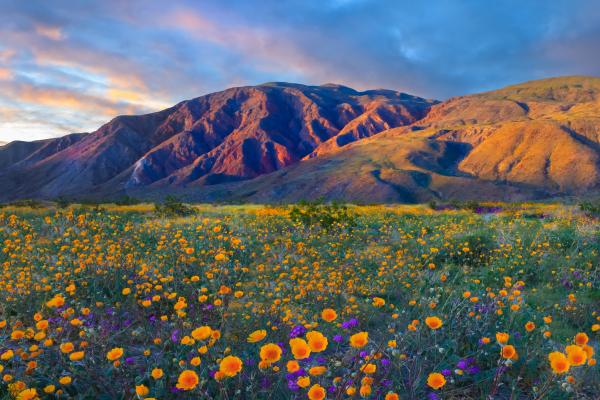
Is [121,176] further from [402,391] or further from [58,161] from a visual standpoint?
[402,391]

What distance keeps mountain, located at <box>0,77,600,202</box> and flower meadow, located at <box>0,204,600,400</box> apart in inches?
2608

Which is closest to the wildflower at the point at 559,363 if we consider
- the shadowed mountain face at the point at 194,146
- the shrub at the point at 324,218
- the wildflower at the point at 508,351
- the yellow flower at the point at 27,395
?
the wildflower at the point at 508,351

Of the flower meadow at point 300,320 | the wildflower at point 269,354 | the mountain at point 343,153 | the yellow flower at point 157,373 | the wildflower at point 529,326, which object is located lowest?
the flower meadow at point 300,320

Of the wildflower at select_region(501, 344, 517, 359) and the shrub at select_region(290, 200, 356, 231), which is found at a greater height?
the shrub at select_region(290, 200, 356, 231)

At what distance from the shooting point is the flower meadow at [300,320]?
2.53 metres

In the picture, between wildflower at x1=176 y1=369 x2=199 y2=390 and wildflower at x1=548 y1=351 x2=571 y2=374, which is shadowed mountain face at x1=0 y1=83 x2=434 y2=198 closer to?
wildflower at x1=176 y1=369 x2=199 y2=390

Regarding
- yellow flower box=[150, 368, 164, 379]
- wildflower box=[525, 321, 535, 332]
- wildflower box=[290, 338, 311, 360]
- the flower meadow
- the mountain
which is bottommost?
the flower meadow

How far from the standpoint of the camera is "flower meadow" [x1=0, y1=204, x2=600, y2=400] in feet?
8.31

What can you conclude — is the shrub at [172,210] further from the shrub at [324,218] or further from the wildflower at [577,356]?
the wildflower at [577,356]

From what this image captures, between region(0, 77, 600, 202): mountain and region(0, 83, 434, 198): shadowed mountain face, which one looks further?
region(0, 83, 434, 198): shadowed mountain face

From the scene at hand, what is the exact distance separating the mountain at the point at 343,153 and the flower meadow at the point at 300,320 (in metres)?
66.2

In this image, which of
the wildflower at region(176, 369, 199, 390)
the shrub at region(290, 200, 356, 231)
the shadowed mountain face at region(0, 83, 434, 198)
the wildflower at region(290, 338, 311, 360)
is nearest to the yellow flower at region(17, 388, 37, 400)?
the wildflower at region(176, 369, 199, 390)

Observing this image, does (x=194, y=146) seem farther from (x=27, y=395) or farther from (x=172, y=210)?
(x=27, y=395)

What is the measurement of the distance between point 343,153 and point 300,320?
13249 centimetres
